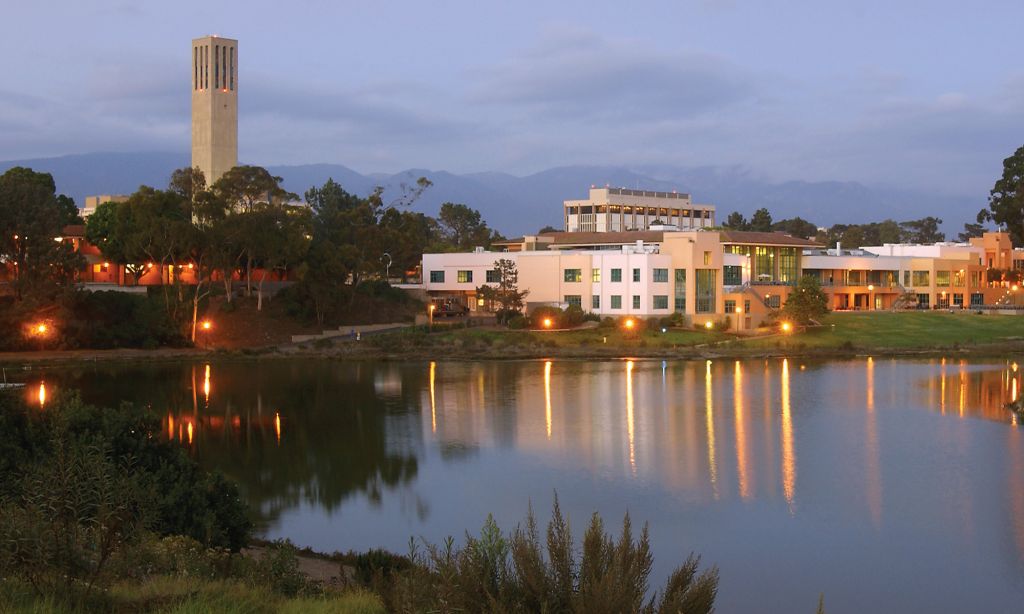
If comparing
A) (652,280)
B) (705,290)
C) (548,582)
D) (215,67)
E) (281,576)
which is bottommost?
(281,576)

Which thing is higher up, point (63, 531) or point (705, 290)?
point (705, 290)

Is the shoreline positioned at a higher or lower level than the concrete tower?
lower

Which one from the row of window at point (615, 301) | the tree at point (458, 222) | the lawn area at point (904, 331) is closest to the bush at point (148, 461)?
the lawn area at point (904, 331)

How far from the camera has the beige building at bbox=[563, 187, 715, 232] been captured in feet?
396

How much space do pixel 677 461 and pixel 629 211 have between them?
97.0m

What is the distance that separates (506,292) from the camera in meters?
62.9

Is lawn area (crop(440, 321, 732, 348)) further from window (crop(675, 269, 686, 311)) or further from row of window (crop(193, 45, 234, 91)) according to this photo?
row of window (crop(193, 45, 234, 91))

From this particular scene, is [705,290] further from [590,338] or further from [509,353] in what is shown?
[509,353]

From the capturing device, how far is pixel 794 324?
60562 millimetres

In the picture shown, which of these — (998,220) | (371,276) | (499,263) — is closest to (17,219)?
(371,276)

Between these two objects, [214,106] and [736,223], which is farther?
[736,223]

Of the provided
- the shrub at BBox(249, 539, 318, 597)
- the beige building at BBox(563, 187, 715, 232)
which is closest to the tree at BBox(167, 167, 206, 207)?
the shrub at BBox(249, 539, 318, 597)

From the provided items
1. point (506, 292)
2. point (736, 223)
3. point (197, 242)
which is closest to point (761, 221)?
point (736, 223)

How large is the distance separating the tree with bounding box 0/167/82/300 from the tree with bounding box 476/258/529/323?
2248 cm
